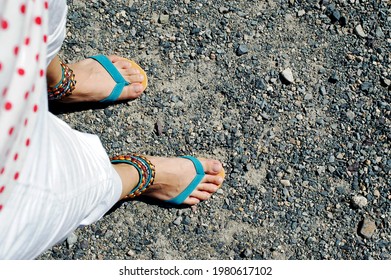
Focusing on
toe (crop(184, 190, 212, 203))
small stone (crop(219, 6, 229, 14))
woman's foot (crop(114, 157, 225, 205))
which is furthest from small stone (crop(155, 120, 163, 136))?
small stone (crop(219, 6, 229, 14))

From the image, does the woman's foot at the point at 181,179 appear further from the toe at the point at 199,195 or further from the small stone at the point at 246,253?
the small stone at the point at 246,253

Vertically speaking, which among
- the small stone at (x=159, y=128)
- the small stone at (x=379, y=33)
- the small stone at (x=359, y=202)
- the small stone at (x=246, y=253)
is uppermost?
the small stone at (x=379, y=33)

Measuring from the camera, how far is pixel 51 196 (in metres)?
1.20

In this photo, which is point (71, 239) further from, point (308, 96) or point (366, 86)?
point (366, 86)

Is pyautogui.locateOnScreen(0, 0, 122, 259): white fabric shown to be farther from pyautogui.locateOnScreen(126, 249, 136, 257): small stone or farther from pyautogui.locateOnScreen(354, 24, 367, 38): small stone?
pyautogui.locateOnScreen(354, 24, 367, 38): small stone

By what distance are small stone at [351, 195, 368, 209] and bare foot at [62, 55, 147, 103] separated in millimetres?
950

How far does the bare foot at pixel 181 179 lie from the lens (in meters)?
2.14

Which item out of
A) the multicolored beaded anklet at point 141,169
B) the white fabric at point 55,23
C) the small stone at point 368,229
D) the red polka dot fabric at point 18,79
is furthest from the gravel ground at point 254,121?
the red polka dot fabric at point 18,79

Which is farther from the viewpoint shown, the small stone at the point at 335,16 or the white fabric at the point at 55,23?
the small stone at the point at 335,16

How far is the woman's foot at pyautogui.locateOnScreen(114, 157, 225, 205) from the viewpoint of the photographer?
7.04 feet
